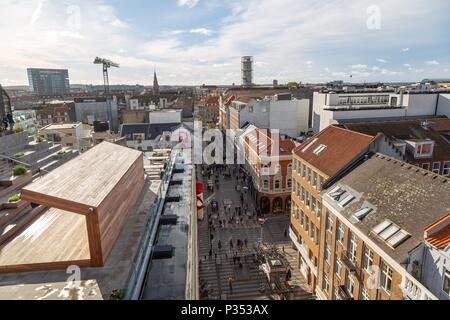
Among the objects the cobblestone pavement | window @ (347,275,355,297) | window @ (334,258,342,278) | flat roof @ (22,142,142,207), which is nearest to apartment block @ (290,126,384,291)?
the cobblestone pavement

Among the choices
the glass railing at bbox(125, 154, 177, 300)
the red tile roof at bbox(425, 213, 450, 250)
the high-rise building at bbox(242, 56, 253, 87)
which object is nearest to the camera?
the glass railing at bbox(125, 154, 177, 300)

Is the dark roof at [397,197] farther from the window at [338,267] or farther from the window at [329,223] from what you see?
the window at [338,267]

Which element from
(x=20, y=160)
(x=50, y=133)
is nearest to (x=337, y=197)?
(x=20, y=160)

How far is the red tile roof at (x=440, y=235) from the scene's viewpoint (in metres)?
13.3

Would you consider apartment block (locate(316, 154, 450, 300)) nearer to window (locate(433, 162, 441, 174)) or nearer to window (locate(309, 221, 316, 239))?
window (locate(309, 221, 316, 239))

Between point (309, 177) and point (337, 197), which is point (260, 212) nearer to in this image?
point (309, 177)

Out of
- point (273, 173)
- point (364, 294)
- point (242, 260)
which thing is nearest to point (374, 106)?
point (273, 173)

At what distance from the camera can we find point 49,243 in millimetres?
14797

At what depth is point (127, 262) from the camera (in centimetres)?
1385

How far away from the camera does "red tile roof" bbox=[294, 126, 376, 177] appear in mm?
24469

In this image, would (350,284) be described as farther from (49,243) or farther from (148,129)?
(148,129)

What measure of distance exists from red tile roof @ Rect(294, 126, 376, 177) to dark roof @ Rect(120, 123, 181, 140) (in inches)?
1408

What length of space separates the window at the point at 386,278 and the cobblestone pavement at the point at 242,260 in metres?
12.0
